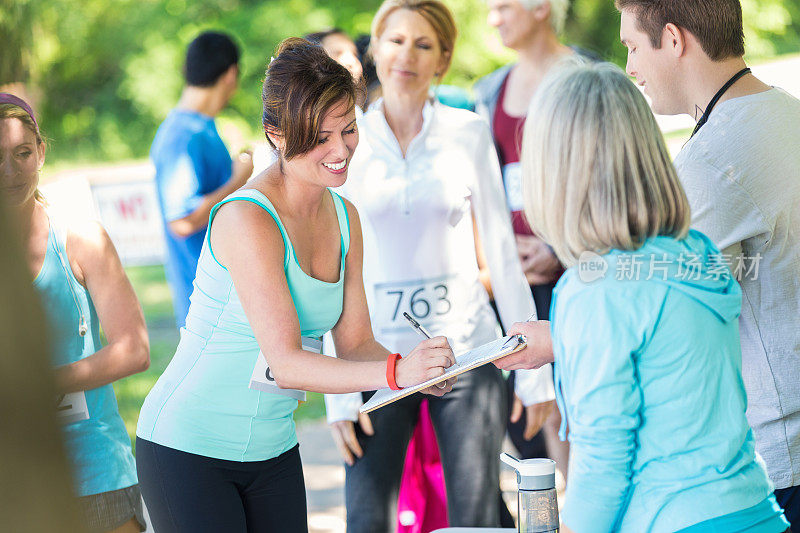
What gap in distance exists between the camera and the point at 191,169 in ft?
14.1

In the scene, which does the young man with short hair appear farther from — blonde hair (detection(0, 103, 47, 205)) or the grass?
the grass

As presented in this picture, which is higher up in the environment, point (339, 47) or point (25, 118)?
point (339, 47)

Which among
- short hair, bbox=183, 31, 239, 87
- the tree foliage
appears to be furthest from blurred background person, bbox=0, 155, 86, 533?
the tree foliage

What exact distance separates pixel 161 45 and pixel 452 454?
46.2 ft

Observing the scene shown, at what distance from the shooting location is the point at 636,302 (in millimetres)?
1460

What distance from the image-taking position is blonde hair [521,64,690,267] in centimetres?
149

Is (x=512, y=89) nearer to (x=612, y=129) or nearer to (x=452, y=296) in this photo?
(x=452, y=296)

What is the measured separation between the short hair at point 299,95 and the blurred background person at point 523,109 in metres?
1.59

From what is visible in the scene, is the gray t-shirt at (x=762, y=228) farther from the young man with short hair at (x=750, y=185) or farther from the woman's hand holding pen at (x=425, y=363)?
the woman's hand holding pen at (x=425, y=363)

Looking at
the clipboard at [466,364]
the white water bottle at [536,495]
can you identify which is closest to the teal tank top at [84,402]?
the clipboard at [466,364]

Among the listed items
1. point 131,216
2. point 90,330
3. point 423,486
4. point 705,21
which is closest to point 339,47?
point 423,486

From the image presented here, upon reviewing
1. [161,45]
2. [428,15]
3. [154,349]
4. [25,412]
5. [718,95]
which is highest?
[161,45]

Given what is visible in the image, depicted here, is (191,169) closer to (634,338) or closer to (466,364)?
(466,364)

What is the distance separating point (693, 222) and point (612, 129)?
52 centimetres
